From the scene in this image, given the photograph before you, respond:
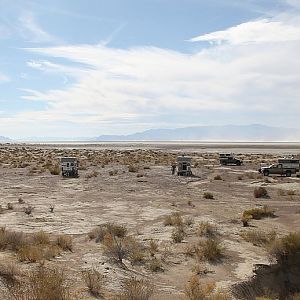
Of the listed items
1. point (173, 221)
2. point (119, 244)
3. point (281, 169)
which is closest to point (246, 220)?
point (173, 221)

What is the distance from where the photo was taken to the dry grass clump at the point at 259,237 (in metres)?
17.2

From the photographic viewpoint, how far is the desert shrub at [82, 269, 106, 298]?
11141 millimetres

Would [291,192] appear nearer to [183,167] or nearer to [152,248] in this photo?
[183,167]

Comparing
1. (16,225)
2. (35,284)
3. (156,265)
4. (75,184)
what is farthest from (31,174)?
(35,284)

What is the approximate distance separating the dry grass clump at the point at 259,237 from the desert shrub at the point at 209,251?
203 centimetres

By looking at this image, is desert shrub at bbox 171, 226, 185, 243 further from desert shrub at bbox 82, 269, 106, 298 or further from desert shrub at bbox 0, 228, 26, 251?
desert shrub at bbox 0, 228, 26, 251

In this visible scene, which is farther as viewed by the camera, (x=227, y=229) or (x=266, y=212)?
(x=266, y=212)

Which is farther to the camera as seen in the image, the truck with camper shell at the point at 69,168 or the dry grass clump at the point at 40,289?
the truck with camper shell at the point at 69,168

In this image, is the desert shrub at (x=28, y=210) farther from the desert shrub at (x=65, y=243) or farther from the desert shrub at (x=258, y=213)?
the desert shrub at (x=258, y=213)

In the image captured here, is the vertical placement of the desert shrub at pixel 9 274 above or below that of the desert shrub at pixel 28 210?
above

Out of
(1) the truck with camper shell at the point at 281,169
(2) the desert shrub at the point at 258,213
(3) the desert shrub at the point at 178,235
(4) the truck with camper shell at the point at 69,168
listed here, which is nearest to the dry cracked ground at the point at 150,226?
(3) the desert shrub at the point at 178,235

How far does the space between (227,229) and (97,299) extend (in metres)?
10.3

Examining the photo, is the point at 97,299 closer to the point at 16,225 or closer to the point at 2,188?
the point at 16,225

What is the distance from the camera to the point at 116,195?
31.9 metres
